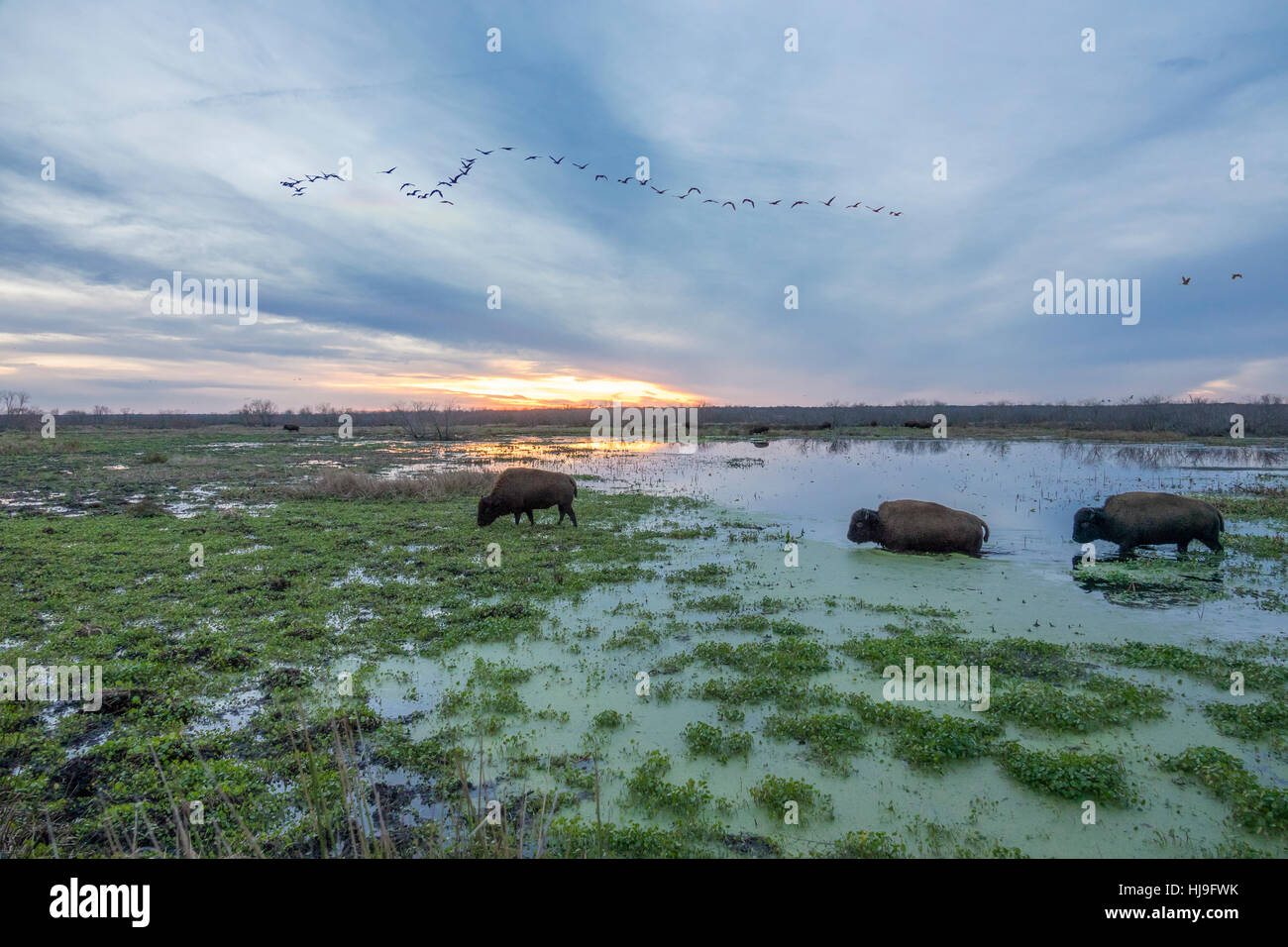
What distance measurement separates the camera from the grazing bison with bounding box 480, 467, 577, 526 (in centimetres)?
1697

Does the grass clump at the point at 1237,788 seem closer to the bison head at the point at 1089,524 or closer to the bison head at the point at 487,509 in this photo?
the bison head at the point at 1089,524

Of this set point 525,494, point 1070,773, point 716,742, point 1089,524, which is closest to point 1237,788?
point 1070,773

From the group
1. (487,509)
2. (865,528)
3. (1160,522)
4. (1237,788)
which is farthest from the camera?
(487,509)

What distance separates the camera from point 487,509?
1694 cm

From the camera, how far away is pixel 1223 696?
269 inches

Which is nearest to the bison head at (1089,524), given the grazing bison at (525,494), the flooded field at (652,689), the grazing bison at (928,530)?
the flooded field at (652,689)

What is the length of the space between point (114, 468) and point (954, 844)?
1586 inches

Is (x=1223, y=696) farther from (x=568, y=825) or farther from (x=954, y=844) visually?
(x=568, y=825)

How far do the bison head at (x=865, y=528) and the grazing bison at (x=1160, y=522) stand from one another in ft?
17.1

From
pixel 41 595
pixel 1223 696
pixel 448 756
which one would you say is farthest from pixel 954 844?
pixel 41 595

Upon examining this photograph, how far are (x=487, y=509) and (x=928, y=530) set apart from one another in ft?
38.1

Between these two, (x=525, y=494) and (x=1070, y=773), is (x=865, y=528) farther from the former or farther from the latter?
(x=1070, y=773)

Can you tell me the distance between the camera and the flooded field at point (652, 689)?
4.71 metres

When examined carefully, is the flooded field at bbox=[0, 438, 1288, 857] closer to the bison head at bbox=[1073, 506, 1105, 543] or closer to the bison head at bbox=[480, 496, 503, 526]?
the bison head at bbox=[480, 496, 503, 526]
